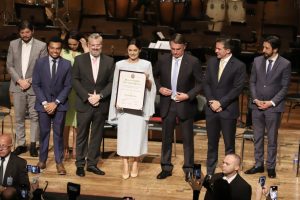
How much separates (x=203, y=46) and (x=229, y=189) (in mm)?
7298

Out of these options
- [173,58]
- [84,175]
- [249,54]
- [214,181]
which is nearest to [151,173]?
[84,175]

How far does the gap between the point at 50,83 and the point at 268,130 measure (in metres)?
2.54

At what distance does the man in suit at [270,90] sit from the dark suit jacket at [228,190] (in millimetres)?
2001

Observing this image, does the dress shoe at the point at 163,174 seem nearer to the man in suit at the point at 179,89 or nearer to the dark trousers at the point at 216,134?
the man in suit at the point at 179,89

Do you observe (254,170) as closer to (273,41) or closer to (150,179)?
(150,179)

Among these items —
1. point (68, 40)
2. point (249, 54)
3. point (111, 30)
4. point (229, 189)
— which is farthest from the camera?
point (111, 30)

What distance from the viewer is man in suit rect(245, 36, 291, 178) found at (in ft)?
26.3

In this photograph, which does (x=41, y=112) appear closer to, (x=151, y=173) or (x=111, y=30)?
(x=151, y=173)

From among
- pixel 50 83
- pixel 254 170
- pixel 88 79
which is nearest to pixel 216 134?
pixel 254 170

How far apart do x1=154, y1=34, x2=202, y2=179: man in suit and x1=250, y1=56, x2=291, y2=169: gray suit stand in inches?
27.6

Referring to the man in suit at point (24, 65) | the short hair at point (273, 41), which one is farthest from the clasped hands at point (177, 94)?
the man in suit at point (24, 65)

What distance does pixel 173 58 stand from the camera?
797 centimetres

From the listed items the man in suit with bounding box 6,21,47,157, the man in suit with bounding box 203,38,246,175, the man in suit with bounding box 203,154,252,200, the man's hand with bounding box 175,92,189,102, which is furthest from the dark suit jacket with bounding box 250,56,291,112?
the man in suit with bounding box 6,21,47,157

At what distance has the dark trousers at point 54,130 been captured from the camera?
8008 millimetres
